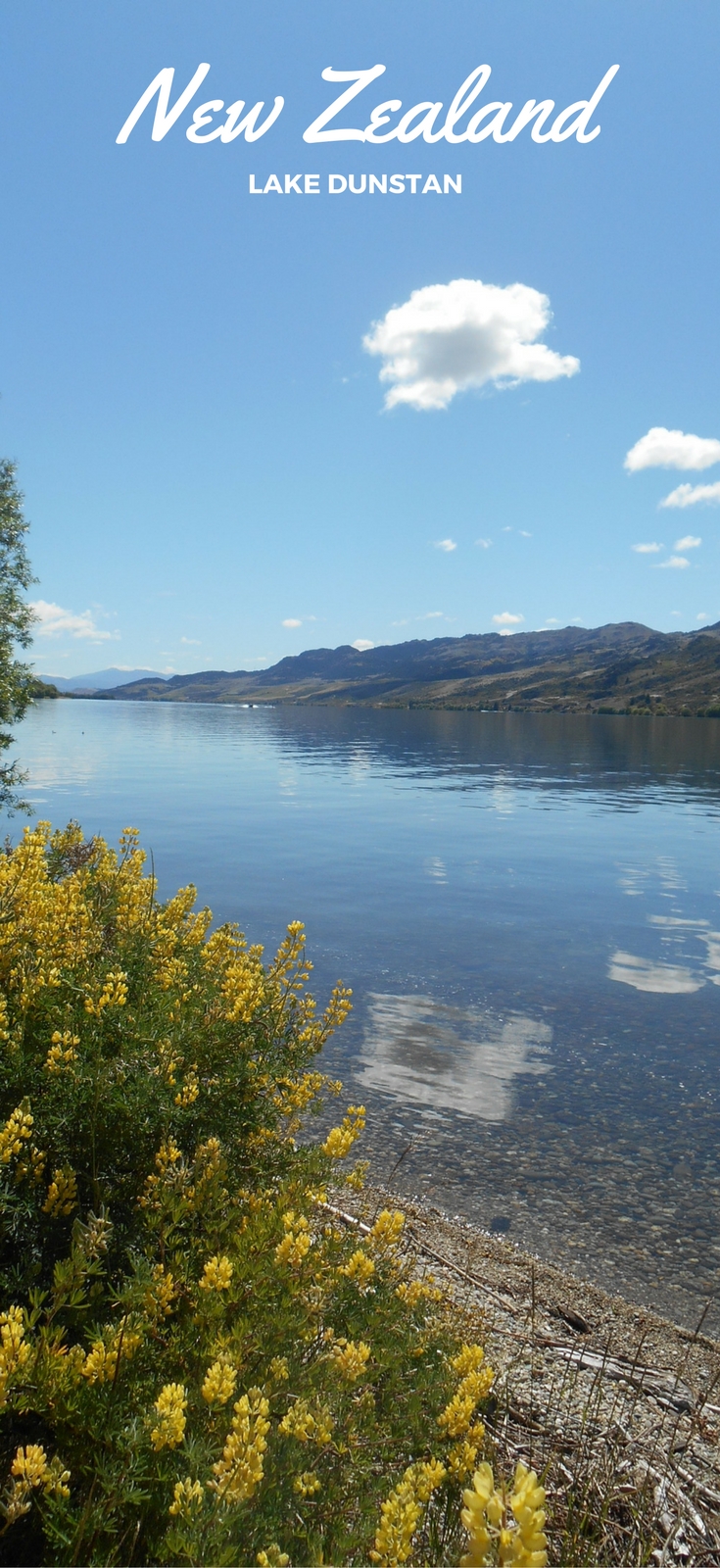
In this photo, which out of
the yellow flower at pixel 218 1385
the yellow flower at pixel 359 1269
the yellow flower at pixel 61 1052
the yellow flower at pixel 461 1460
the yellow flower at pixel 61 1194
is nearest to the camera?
the yellow flower at pixel 218 1385

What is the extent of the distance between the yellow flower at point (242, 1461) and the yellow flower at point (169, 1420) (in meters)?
0.18

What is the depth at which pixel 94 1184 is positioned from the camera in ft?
12.5

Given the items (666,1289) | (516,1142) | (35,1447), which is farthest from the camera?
(516,1142)

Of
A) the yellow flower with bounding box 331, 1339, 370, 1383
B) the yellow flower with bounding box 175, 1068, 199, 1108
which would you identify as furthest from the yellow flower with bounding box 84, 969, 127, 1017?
the yellow flower with bounding box 331, 1339, 370, 1383

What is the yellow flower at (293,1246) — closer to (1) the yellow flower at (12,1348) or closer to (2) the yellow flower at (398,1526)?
(2) the yellow flower at (398,1526)

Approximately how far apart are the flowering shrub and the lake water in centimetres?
270

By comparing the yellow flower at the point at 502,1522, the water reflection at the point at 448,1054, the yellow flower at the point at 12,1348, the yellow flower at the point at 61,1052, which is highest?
the yellow flower at the point at 61,1052

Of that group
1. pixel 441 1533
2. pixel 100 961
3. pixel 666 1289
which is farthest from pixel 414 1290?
pixel 666 1289

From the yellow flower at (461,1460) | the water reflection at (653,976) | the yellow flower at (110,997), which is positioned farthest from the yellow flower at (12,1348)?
the water reflection at (653,976)

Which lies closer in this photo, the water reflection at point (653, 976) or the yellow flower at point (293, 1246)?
the yellow flower at point (293, 1246)

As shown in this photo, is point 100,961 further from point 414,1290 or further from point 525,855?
point 525,855

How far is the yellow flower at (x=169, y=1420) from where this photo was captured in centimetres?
276

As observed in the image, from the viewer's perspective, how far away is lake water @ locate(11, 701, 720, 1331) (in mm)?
9367

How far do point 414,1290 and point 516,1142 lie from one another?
6.91 m
